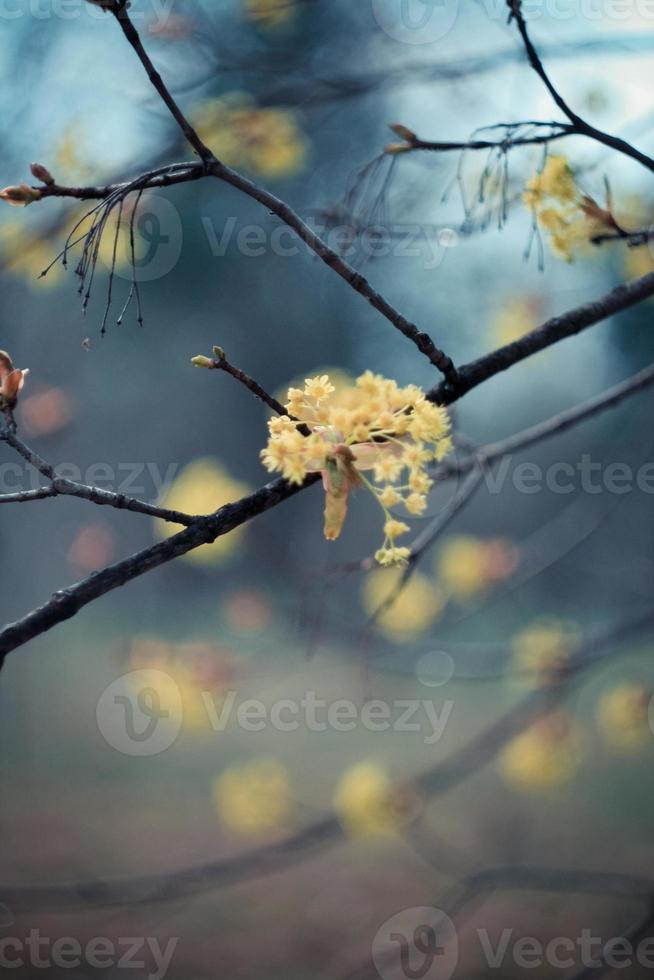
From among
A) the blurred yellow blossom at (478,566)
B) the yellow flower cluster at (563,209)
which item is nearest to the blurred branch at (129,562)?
the yellow flower cluster at (563,209)

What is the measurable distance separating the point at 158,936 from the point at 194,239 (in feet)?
10.5

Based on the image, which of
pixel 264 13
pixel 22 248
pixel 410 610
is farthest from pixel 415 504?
pixel 410 610

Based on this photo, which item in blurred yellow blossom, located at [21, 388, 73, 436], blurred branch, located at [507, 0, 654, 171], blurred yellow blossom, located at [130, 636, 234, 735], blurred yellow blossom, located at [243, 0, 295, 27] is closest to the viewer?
blurred branch, located at [507, 0, 654, 171]

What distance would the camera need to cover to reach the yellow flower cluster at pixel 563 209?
27.2 inches

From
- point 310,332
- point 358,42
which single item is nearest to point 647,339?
point 310,332

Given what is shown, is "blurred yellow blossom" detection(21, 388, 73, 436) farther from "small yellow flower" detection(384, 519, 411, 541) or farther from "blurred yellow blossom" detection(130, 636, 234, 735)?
"small yellow flower" detection(384, 519, 411, 541)

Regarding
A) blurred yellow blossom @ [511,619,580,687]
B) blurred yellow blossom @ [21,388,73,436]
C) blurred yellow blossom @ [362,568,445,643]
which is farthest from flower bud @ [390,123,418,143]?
blurred yellow blossom @ [21,388,73,436]

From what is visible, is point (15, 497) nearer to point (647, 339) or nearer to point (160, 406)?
point (160, 406)

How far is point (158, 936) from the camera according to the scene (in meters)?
2.48

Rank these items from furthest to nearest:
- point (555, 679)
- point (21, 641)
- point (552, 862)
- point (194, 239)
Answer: point (194, 239) → point (552, 862) → point (555, 679) → point (21, 641)

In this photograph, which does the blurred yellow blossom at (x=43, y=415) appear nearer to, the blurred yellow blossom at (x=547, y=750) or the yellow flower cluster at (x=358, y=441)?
the blurred yellow blossom at (x=547, y=750)

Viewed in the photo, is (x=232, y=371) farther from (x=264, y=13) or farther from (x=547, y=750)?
(x=547, y=750)

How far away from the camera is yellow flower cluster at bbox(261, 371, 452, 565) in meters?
0.43

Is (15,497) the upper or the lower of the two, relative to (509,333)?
lower
